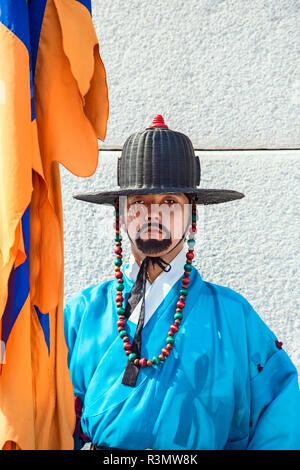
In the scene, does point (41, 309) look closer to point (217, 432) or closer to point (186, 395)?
point (186, 395)

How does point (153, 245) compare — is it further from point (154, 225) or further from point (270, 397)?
point (270, 397)

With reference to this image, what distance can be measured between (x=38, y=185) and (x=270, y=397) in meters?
0.93

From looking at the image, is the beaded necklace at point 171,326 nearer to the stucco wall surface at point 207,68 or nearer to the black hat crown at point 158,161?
the black hat crown at point 158,161

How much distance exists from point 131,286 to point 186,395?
1.32 ft

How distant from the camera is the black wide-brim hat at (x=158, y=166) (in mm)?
1572

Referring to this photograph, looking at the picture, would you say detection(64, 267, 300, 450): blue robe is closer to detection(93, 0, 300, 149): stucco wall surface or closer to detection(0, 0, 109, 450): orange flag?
detection(0, 0, 109, 450): orange flag

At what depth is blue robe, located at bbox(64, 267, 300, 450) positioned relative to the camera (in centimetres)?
145

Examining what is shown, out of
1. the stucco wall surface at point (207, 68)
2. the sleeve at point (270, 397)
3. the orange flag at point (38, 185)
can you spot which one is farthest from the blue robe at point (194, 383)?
the stucco wall surface at point (207, 68)

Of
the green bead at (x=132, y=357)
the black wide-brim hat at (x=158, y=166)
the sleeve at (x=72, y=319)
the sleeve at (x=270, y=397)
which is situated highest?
the black wide-brim hat at (x=158, y=166)

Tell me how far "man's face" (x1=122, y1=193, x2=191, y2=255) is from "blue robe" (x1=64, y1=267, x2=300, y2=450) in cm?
15

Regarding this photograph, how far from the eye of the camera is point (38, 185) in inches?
49.0

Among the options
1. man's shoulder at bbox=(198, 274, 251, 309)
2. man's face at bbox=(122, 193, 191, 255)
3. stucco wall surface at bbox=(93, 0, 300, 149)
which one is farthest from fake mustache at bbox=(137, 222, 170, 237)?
stucco wall surface at bbox=(93, 0, 300, 149)

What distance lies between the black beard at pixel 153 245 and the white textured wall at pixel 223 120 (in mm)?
724

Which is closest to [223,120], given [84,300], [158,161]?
[158,161]
